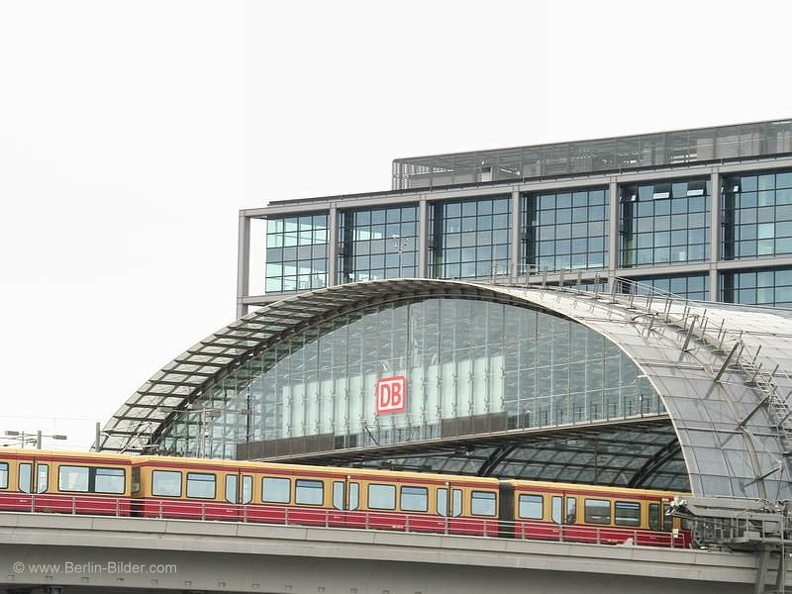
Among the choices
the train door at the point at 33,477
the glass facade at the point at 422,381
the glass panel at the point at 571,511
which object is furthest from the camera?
the glass facade at the point at 422,381

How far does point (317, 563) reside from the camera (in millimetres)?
63188

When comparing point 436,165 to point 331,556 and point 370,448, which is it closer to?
point 370,448

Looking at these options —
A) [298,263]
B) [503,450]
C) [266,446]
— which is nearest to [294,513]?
[503,450]

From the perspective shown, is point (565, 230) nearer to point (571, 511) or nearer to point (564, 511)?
point (571, 511)

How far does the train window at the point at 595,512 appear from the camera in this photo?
71.1m

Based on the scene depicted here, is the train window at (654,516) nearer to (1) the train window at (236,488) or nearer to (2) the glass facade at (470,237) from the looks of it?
(1) the train window at (236,488)

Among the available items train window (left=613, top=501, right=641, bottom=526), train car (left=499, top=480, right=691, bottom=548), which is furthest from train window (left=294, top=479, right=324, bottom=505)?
train window (left=613, top=501, right=641, bottom=526)

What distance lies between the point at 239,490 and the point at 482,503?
9227 millimetres

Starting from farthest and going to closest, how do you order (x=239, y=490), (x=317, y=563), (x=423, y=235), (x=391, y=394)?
1. (x=423, y=235)
2. (x=391, y=394)
3. (x=239, y=490)
4. (x=317, y=563)

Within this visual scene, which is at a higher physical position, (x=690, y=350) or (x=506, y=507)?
(x=690, y=350)

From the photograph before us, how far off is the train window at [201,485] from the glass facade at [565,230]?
69.9 meters

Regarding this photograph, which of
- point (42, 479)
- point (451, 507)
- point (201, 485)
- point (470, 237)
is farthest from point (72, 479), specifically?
point (470, 237)

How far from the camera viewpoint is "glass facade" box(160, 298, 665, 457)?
301 feet

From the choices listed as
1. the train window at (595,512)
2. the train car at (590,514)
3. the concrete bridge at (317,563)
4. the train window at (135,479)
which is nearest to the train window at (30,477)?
the train window at (135,479)
